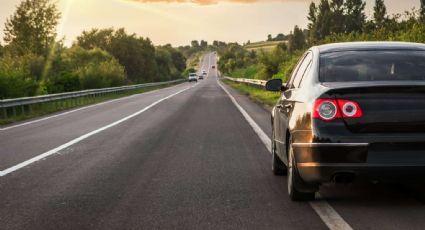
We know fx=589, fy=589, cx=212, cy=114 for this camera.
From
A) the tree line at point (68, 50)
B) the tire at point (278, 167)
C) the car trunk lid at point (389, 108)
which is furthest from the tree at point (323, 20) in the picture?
the car trunk lid at point (389, 108)

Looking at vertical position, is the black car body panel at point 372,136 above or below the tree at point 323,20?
below

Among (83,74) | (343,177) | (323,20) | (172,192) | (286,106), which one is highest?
(323,20)

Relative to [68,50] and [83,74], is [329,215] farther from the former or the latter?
[68,50]

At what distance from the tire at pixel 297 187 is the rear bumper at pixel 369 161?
470 mm

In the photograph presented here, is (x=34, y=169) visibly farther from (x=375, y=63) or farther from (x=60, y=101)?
(x=60, y=101)

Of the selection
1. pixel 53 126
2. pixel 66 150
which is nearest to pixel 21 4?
pixel 53 126

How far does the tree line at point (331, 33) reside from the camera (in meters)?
21.1

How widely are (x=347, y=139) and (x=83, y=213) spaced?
253 cm

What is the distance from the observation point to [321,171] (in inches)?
207

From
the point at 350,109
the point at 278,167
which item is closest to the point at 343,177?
the point at 350,109

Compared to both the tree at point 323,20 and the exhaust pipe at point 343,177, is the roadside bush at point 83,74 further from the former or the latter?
the tree at point 323,20

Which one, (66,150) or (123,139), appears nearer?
(66,150)

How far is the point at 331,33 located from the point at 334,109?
25.4m

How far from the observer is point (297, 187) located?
579cm
